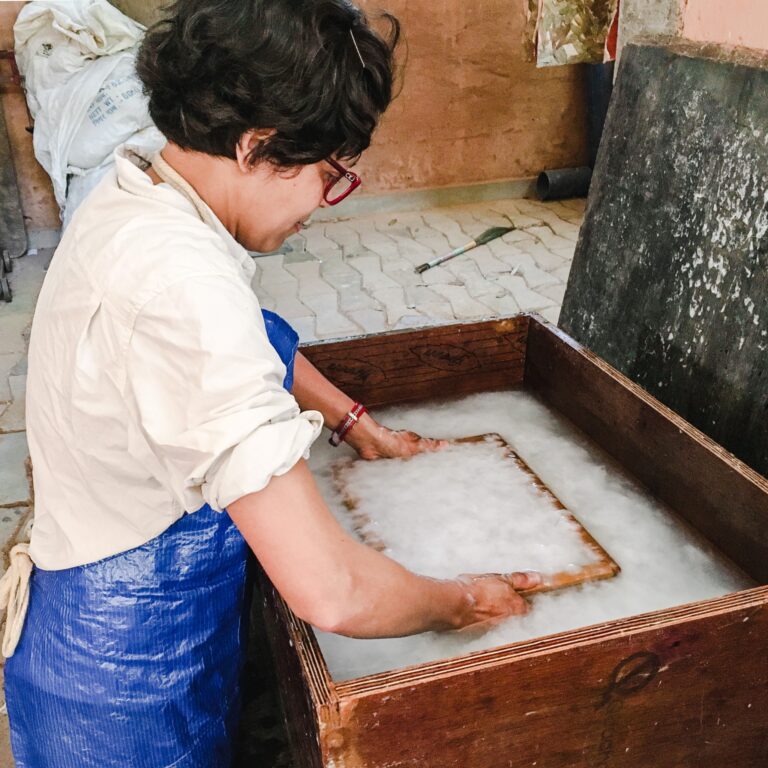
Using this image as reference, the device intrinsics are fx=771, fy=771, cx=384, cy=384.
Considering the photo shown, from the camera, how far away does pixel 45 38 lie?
4820mm

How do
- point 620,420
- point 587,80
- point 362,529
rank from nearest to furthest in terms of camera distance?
point 362,529 < point 620,420 < point 587,80

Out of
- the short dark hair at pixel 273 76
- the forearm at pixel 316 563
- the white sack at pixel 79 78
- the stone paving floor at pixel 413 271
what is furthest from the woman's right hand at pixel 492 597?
the white sack at pixel 79 78

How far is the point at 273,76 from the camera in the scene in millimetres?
1049

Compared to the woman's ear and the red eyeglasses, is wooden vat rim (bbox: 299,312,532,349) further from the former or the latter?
the woman's ear

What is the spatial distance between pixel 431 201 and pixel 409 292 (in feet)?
6.36

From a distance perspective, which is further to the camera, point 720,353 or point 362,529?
point 720,353

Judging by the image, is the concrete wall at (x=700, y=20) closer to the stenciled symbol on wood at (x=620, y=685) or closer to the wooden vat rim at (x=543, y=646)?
the wooden vat rim at (x=543, y=646)

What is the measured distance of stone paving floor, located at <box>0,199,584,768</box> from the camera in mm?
4148

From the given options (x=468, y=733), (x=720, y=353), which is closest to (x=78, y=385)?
(x=468, y=733)

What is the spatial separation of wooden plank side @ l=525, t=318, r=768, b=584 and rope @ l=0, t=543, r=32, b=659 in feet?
4.19

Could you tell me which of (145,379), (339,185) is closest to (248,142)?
(339,185)

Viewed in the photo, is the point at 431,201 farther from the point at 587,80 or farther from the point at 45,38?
the point at 45,38

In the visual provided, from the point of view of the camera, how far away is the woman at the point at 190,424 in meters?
0.95

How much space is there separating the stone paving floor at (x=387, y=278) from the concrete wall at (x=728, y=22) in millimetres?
1780
